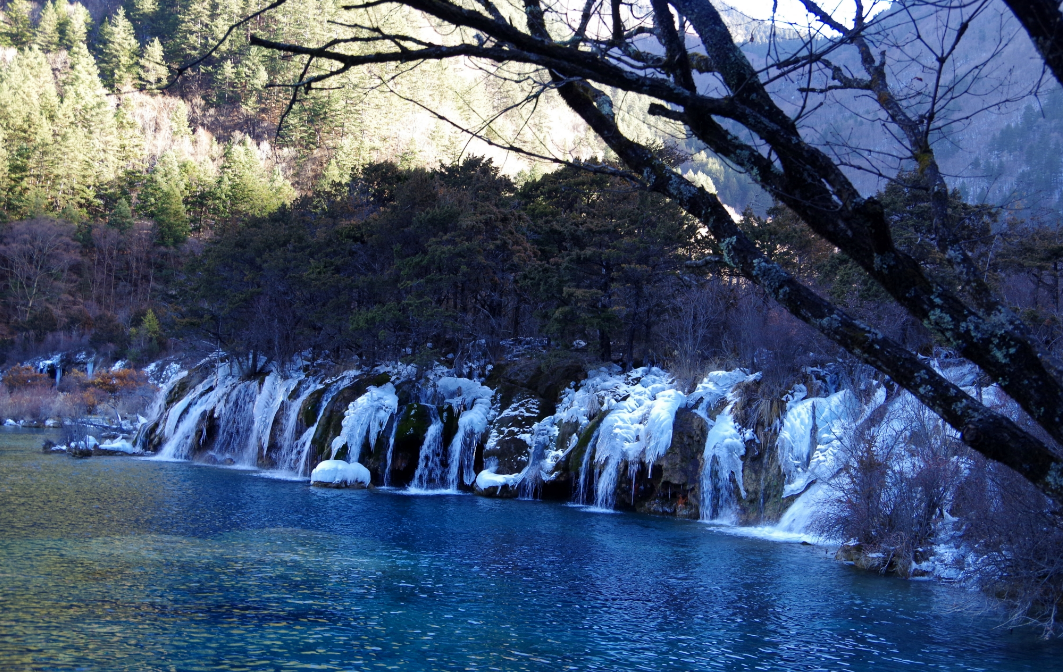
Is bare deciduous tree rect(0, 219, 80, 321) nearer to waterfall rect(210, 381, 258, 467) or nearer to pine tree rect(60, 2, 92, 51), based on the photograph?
pine tree rect(60, 2, 92, 51)

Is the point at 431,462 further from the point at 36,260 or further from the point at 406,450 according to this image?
the point at 36,260

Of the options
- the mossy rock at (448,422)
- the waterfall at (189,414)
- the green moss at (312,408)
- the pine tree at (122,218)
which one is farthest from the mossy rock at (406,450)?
the pine tree at (122,218)

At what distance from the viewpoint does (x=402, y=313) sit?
26.6 meters

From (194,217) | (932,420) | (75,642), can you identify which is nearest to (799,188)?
(75,642)

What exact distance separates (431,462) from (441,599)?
13.5 meters

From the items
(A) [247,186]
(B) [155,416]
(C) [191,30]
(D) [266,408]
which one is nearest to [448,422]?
(D) [266,408]

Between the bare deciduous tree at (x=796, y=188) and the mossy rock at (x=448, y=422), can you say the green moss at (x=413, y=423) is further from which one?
the bare deciduous tree at (x=796, y=188)

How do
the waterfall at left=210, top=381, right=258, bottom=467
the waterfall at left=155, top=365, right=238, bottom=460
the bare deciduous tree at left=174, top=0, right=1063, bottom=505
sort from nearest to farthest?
the bare deciduous tree at left=174, top=0, right=1063, bottom=505, the waterfall at left=210, top=381, right=258, bottom=467, the waterfall at left=155, top=365, right=238, bottom=460

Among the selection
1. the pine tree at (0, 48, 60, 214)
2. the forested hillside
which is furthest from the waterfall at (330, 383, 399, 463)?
the pine tree at (0, 48, 60, 214)

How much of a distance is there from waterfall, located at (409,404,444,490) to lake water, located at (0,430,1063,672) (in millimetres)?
6266

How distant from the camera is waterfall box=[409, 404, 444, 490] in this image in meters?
23.3

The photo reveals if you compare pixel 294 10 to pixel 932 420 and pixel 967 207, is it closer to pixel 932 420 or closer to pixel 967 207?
pixel 967 207

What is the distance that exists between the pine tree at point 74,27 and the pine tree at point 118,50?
7.82ft

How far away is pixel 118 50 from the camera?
71188mm
